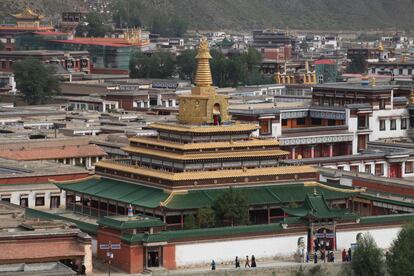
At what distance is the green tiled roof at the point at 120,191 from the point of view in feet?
202

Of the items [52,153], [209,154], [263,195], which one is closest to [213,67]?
[52,153]

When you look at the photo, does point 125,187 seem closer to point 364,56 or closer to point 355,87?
point 355,87

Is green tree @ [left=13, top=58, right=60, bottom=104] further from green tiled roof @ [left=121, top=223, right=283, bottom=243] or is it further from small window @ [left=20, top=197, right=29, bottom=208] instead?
green tiled roof @ [left=121, top=223, right=283, bottom=243]

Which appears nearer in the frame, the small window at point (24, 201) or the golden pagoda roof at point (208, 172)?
the golden pagoda roof at point (208, 172)

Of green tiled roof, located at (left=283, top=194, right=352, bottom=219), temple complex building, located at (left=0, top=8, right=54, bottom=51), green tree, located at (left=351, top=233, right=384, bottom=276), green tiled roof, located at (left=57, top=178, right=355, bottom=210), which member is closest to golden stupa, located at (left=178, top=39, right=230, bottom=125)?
green tiled roof, located at (left=57, top=178, right=355, bottom=210)

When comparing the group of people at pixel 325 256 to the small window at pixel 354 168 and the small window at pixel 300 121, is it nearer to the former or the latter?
the small window at pixel 354 168

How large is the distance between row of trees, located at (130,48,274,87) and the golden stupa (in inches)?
2786

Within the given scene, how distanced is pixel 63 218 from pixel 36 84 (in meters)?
59.5

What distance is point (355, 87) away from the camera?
87.6 meters

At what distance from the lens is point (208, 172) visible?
6266 cm

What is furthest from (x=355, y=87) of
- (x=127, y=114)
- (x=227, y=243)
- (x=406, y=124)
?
(x=227, y=243)

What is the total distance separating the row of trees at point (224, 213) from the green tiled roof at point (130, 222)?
2.39 meters

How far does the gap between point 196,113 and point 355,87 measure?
23.3m

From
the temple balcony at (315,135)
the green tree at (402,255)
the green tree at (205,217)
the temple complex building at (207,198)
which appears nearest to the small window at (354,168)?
the temple balcony at (315,135)
